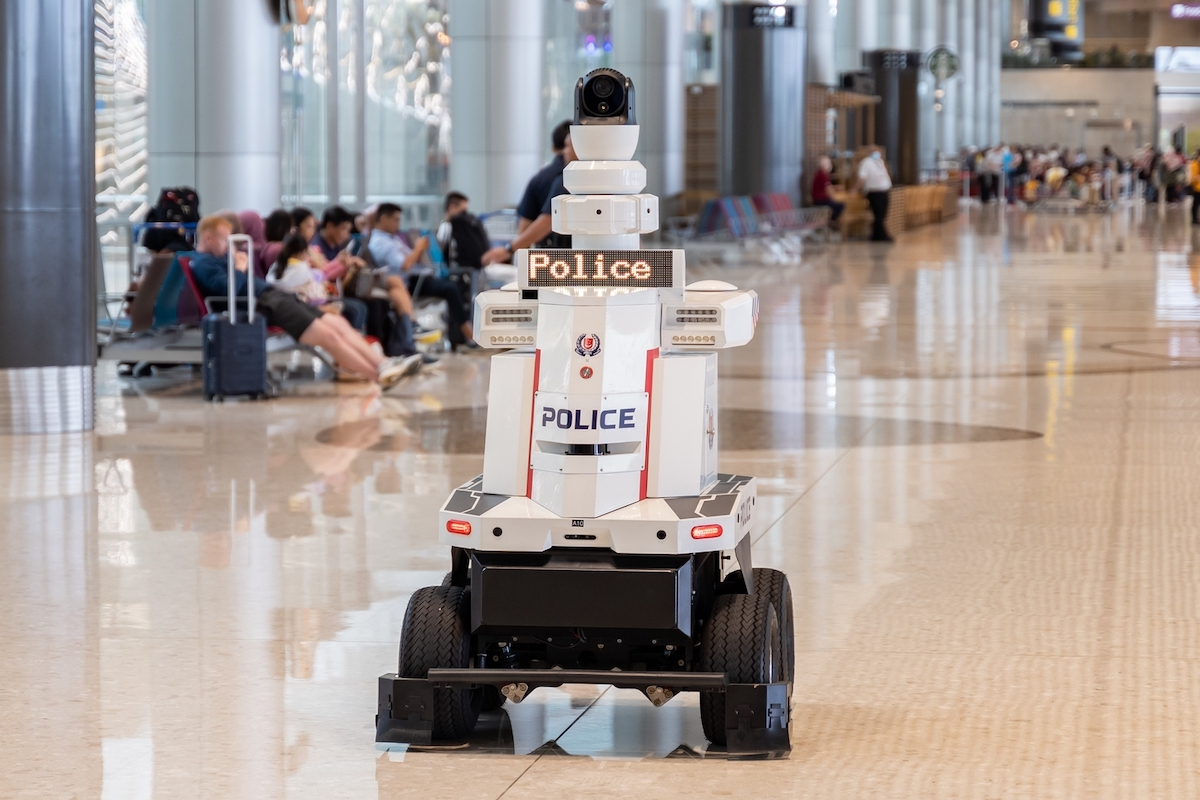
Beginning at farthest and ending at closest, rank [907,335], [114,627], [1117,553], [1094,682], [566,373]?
[907,335] < [1117,553] < [114,627] < [1094,682] < [566,373]

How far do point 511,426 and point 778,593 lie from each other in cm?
79

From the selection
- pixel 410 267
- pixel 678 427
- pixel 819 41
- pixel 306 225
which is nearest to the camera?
pixel 678 427

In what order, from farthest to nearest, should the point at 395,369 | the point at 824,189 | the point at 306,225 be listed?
the point at 824,189 → the point at 306,225 → the point at 395,369

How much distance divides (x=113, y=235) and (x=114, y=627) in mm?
12520

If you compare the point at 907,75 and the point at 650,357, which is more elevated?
the point at 907,75

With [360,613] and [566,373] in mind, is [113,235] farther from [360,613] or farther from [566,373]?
[566,373]

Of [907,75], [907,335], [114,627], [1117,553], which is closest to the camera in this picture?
[114,627]

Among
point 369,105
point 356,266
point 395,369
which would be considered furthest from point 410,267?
point 369,105

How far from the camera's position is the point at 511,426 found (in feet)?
14.4

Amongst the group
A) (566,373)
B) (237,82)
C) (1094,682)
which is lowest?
(1094,682)

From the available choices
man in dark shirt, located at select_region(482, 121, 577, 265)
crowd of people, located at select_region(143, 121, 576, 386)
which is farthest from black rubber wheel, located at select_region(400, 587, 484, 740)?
man in dark shirt, located at select_region(482, 121, 577, 265)

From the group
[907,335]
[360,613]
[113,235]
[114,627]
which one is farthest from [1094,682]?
[113,235]

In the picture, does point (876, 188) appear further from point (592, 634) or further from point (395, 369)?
point (592, 634)

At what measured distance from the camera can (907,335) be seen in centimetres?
Answer: 1493
